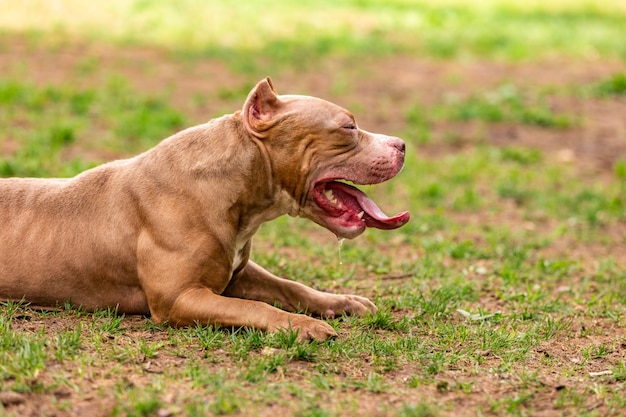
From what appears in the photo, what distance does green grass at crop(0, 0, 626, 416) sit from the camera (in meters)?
4.70

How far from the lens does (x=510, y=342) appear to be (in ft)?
18.5

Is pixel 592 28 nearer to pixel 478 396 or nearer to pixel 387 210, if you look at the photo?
pixel 387 210

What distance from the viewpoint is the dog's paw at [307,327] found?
520 centimetres

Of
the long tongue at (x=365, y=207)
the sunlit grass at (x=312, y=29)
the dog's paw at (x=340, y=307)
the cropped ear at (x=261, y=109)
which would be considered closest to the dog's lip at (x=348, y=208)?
the long tongue at (x=365, y=207)

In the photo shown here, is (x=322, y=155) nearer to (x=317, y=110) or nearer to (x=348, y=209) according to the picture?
(x=317, y=110)

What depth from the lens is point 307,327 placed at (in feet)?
17.2

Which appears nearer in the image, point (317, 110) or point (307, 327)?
point (307, 327)

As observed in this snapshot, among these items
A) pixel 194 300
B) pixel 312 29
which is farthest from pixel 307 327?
pixel 312 29

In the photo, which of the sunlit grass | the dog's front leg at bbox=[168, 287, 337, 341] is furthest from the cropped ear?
the sunlit grass

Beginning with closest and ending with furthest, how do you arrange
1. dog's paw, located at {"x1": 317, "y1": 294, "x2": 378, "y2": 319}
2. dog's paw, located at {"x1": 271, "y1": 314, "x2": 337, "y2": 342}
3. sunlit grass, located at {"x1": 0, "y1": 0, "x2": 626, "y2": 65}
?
dog's paw, located at {"x1": 271, "y1": 314, "x2": 337, "y2": 342}, dog's paw, located at {"x1": 317, "y1": 294, "x2": 378, "y2": 319}, sunlit grass, located at {"x1": 0, "y1": 0, "x2": 626, "y2": 65}

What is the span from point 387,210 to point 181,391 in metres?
4.66

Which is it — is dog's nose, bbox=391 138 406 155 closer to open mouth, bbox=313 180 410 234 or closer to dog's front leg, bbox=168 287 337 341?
open mouth, bbox=313 180 410 234

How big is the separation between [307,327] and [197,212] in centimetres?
89

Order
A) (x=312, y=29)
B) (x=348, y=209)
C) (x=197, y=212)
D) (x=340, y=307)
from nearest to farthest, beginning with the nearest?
(x=197, y=212), (x=348, y=209), (x=340, y=307), (x=312, y=29)
